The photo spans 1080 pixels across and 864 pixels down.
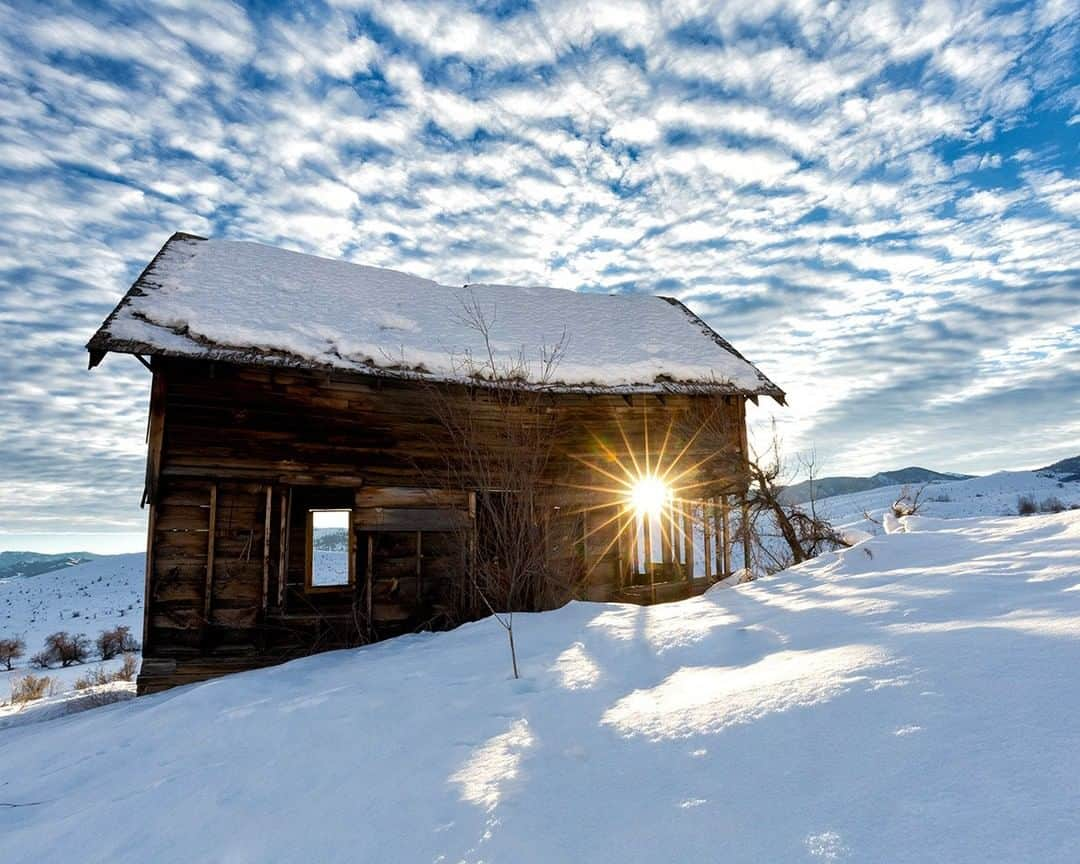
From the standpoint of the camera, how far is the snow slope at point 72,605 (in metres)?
19.3

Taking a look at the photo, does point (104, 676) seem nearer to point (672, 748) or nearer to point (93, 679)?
point (93, 679)

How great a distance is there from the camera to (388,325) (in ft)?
33.6

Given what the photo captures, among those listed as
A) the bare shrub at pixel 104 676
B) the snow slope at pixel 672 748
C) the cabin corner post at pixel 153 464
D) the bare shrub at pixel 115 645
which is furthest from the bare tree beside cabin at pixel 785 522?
the bare shrub at pixel 115 645

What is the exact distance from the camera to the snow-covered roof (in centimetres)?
821

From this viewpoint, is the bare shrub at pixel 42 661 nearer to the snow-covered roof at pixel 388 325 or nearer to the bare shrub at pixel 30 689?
the bare shrub at pixel 30 689

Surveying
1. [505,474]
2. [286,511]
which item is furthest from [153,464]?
[505,474]

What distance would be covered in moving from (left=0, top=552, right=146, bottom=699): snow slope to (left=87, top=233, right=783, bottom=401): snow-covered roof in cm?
696

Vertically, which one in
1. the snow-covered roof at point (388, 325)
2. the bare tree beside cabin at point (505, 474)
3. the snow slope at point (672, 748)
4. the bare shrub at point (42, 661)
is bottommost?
the bare shrub at point (42, 661)

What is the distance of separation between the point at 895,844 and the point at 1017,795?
33 centimetres

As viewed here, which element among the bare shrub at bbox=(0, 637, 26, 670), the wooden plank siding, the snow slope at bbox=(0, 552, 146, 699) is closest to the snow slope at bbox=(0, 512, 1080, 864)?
the wooden plank siding

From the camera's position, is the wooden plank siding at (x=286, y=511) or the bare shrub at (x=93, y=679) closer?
the wooden plank siding at (x=286, y=511)

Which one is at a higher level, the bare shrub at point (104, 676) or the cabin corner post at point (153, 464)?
the cabin corner post at point (153, 464)

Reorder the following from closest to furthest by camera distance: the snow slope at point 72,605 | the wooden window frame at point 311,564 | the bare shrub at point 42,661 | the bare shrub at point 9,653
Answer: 1. the wooden window frame at point 311,564
2. the bare shrub at point 42,661
3. the bare shrub at point 9,653
4. the snow slope at point 72,605

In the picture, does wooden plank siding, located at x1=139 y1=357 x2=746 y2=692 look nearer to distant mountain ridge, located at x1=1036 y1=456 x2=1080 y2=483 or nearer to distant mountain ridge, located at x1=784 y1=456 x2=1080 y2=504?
distant mountain ridge, located at x1=784 y1=456 x2=1080 y2=504
